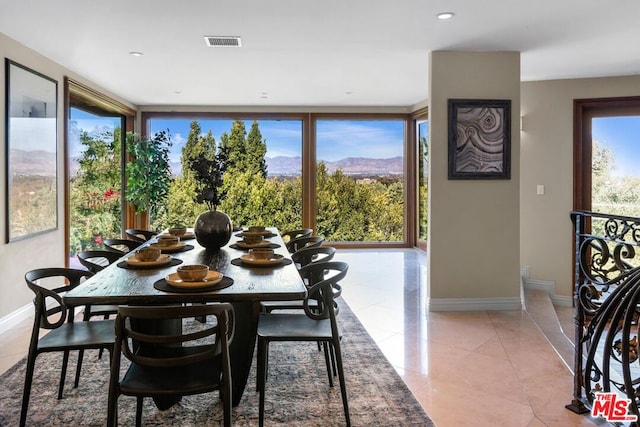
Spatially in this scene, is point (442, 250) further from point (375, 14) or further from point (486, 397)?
point (375, 14)

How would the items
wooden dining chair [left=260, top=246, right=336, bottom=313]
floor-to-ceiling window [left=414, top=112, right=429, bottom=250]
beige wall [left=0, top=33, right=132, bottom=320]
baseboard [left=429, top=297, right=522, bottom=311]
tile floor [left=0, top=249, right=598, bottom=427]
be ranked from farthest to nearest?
1. floor-to-ceiling window [left=414, top=112, right=429, bottom=250]
2. baseboard [left=429, top=297, right=522, bottom=311]
3. beige wall [left=0, top=33, right=132, bottom=320]
4. wooden dining chair [left=260, top=246, right=336, bottom=313]
5. tile floor [left=0, top=249, right=598, bottom=427]

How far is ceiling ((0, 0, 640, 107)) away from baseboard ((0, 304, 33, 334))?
7.61ft

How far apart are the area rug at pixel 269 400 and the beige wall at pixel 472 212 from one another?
5.15ft

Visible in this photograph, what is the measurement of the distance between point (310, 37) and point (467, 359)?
2844 millimetres

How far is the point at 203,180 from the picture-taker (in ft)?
11.2

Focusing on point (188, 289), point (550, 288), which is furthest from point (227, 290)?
point (550, 288)

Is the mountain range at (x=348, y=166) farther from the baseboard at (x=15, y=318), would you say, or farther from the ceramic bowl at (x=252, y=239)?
the ceramic bowl at (x=252, y=239)

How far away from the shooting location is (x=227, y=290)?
7.22 ft

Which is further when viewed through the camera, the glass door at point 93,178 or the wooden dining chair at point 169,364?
the glass door at point 93,178

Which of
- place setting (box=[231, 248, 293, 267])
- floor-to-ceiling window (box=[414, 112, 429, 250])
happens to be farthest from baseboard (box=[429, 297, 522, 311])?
floor-to-ceiling window (box=[414, 112, 429, 250])

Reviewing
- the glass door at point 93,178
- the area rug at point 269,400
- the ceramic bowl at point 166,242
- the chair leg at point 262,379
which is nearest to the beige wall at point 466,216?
the glass door at point 93,178

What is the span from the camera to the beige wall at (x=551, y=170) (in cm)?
576

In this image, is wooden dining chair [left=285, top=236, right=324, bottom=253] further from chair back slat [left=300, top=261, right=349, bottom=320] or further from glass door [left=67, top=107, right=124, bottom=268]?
glass door [left=67, top=107, right=124, bottom=268]

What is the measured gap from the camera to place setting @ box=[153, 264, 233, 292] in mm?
2189
